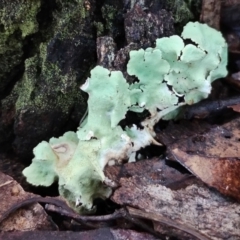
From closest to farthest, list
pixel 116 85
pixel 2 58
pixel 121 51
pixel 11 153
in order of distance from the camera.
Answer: pixel 116 85, pixel 121 51, pixel 2 58, pixel 11 153

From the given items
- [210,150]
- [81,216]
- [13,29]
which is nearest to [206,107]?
[210,150]

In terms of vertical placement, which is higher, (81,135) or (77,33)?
(77,33)

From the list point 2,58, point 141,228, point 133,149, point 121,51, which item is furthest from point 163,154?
point 2,58

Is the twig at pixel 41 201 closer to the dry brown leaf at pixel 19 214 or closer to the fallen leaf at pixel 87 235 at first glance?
the dry brown leaf at pixel 19 214

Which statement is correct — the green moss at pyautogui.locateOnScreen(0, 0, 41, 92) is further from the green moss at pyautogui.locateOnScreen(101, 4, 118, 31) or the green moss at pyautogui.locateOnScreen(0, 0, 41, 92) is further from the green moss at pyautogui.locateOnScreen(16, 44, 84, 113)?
the green moss at pyautogui.locateOnScreen(101, 4, 118, 31)

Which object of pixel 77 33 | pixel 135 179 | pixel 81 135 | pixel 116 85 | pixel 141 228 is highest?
pixel 77 33

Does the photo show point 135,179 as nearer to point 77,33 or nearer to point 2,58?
point 77,33

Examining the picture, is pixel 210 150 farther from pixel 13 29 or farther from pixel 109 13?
pixel 13 29
